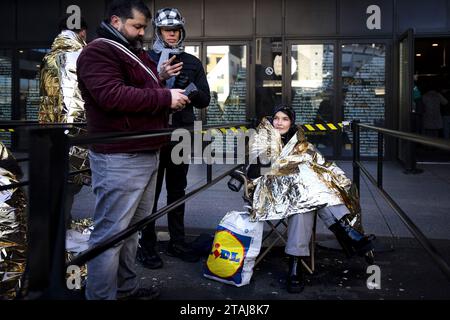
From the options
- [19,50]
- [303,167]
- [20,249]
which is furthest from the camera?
[19,50]

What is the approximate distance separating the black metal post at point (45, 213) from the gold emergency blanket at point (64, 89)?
2464 millimetres

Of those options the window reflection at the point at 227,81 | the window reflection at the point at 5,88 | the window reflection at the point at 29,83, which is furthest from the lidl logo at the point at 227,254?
the window reflection at the point at 5,88

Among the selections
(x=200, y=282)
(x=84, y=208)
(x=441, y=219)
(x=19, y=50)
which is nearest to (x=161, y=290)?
(x=200, y=282)

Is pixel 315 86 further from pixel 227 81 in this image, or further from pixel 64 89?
pixel 64 89

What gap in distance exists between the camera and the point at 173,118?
4.16 metres

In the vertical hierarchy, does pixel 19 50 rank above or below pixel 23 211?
above

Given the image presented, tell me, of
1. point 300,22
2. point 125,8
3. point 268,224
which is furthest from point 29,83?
point 125,8

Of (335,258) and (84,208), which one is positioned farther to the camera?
(84,208)

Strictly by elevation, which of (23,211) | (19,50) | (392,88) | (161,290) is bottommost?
(161,290)

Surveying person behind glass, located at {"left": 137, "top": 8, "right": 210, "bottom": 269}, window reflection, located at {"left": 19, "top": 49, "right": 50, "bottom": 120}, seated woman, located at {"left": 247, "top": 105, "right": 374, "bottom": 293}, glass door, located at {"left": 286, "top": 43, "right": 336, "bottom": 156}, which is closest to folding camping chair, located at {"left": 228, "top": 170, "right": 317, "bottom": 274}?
seated woman, located at {"left": 247, "top": 105, "right": 374, "bottom": 293}

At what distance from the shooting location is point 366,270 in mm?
3814

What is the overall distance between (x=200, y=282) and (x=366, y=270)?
1279mm

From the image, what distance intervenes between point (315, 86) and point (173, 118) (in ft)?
21.9
